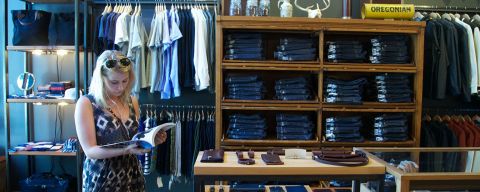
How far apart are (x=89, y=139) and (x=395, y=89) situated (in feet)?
8.21

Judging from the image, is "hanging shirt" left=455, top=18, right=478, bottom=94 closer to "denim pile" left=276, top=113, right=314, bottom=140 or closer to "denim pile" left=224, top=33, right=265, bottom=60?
"denim pile" left=276, top=113, right=314, bottom=140

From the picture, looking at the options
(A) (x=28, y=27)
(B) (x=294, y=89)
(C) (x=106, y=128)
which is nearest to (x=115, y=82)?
(C) (x=106, y=128)

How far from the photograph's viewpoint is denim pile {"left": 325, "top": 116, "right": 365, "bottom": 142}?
3322 mm

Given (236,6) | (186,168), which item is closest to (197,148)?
(186,168)

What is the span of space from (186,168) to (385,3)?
88.5 inches

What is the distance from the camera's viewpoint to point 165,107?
12.5ft

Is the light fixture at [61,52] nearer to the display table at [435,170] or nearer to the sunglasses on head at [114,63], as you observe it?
the sunglasses on head at [114,63]

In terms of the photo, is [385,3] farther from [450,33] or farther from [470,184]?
[470,184]

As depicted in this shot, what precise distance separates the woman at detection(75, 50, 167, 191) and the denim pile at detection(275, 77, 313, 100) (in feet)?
5.29

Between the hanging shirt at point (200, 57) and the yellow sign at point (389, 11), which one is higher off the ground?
the yellow sign at point (389, 11)

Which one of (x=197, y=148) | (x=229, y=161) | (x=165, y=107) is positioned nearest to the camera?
(x=229, y=161)

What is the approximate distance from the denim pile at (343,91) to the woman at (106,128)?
180 cm

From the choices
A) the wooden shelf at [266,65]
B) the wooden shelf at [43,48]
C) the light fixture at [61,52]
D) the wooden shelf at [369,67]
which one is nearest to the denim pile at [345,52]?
the wooden shelf at [369,67]

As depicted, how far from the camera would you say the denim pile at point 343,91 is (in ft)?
10.8
